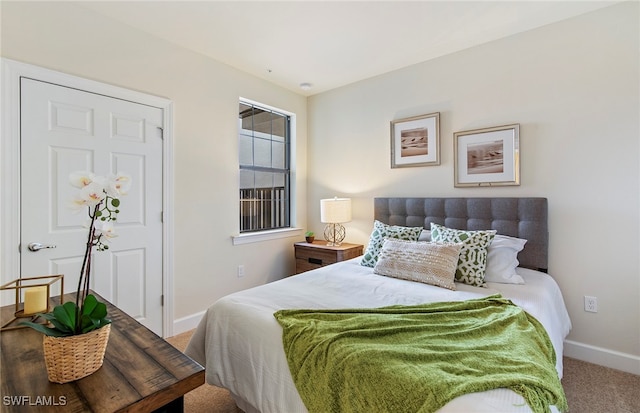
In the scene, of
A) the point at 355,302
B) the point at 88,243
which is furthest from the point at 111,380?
the point at 355,302

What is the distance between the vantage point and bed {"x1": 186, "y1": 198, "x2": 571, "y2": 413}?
1.38m

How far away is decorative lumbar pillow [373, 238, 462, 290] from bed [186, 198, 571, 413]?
0.19 ft

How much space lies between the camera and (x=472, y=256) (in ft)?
7.18

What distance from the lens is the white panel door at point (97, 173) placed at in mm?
2006

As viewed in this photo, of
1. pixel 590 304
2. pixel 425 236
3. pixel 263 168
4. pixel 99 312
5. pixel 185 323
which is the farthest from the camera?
pixel 263 168

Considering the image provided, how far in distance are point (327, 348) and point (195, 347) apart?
3.22 ft

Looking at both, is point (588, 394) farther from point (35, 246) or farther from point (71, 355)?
point (35, 246)

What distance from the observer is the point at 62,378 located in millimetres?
819

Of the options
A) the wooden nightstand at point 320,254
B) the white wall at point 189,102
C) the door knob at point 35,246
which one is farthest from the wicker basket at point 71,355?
the wooden nightstand at point 320,254

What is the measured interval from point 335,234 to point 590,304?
2.36 metres

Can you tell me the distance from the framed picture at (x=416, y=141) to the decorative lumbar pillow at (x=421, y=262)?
3.50ft

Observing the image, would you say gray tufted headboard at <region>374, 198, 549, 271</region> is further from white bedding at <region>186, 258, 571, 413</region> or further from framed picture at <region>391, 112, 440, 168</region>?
framed picture at <region>391, 112, 440, 168</region>

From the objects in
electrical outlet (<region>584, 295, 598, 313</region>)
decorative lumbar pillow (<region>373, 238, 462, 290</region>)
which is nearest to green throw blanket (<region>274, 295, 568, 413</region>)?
decorative lumbar pillow (<region>373, 238, 462, 290</region>)

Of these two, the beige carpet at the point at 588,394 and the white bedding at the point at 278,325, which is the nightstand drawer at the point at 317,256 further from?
the beige carpet at the point at 588,394
